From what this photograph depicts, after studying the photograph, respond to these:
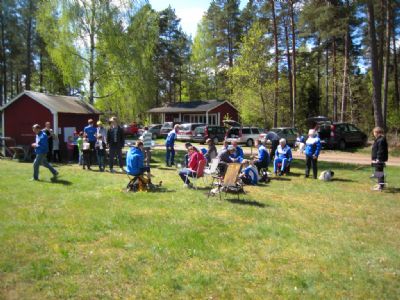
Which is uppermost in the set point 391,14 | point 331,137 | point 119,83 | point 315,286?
point 391,14

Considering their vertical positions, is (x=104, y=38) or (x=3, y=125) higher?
(x=104, y=38)

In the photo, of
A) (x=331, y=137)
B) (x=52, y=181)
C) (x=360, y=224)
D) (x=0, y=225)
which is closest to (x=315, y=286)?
(x=360, y=224)

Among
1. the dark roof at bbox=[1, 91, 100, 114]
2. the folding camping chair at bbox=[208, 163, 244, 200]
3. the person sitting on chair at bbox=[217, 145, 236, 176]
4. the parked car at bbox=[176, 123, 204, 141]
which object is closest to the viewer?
the folding camping chair at bbox=[208, 163, 244, 200]

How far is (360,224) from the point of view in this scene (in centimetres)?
748

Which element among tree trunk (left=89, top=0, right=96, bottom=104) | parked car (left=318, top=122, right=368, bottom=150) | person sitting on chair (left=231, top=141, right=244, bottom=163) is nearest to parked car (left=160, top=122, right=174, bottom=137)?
tree trunk (left=89, top=0, right=96, bottom=104)

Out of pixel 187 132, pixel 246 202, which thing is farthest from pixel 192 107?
pixel 246 202

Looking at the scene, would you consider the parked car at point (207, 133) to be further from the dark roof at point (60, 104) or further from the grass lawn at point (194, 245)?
the grass lawn at point (194, 245)

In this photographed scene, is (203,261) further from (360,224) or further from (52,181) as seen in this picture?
(52,181)

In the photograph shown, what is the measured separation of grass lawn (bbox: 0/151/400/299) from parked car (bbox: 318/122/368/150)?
1487 cm

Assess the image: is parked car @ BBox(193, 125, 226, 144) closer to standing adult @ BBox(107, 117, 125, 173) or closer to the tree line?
the tree line

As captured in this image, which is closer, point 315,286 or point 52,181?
point 315,286

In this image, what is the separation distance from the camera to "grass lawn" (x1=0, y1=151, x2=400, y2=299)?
464 centimetres

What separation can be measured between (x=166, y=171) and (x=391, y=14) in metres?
22.4

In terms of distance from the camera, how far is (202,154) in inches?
430
